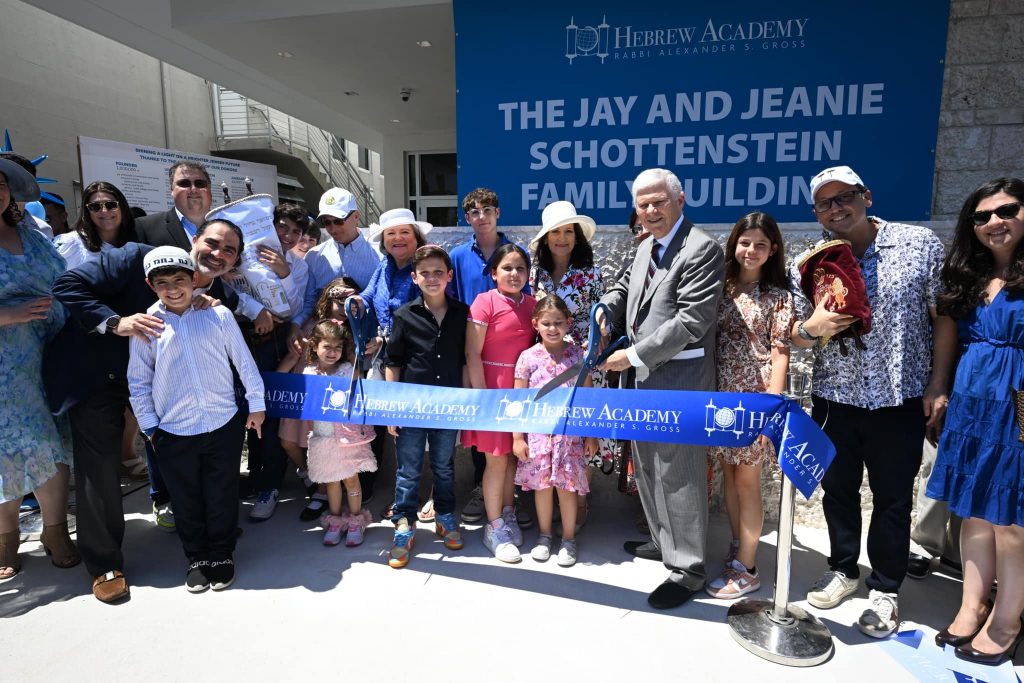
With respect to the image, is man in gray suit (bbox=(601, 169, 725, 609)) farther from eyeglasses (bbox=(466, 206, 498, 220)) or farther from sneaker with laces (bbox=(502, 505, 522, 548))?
eyeglasses (bbox=(466, 206, 498, 220))

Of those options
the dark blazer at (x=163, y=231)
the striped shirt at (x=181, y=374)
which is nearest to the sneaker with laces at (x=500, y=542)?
the striped shirt at (x=181, y=374)

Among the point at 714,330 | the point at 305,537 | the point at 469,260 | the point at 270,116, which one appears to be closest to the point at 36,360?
the point at 305,537

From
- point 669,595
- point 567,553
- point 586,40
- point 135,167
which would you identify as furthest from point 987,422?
point 135,167

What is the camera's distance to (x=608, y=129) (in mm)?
4496

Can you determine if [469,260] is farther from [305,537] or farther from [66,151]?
[66,151]

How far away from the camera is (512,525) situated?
3275 mm

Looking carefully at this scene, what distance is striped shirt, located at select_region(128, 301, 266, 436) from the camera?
2.71m

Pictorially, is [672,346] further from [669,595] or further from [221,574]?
[221,574]

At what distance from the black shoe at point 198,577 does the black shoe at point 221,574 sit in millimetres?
24

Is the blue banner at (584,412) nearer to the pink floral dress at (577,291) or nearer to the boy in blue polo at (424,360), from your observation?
the boy in blue polo at (424,360)

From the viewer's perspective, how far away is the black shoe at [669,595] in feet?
8.62

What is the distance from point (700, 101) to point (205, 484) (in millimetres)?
4287

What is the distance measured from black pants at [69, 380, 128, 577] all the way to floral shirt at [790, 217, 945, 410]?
11.9 feet

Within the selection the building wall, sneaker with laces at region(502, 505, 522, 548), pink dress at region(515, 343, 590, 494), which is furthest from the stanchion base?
the building wall
